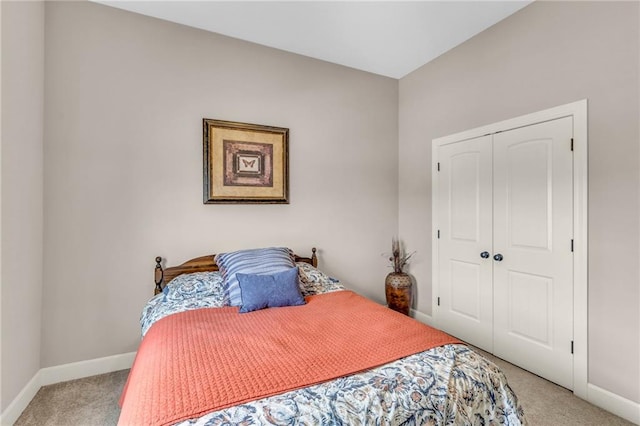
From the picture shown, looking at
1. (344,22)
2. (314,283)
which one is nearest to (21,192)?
(314,283)

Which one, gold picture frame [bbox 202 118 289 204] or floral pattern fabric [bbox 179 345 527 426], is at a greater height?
gold picture frame [bbox 202 118 289 204]

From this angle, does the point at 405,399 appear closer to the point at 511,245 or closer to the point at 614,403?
the point at 614,403

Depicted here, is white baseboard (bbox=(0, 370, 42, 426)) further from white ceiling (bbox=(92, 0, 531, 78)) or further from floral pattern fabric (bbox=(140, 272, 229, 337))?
white ceiling (bbox=(92, 0, 531, 78))

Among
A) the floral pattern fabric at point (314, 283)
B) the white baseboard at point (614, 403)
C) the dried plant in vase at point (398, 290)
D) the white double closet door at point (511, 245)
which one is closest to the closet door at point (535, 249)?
the white double closet door at point (511, 245)

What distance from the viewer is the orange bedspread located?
1.10 m

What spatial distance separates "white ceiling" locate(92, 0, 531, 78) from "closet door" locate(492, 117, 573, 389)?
1.04 m

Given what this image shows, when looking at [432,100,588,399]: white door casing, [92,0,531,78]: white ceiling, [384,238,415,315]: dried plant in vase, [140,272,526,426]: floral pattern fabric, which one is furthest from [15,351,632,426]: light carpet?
[92,0,531,78]: white ceiling

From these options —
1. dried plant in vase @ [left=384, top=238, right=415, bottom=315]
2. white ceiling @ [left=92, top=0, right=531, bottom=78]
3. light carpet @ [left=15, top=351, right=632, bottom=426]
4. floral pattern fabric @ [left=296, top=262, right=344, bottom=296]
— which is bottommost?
light carpet @ [left=15, top=351, right=632, bottom=426]

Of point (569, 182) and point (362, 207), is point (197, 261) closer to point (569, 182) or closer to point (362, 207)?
point (362, 207)

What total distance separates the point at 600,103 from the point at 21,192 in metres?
3.77

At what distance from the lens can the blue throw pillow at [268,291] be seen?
208 cm

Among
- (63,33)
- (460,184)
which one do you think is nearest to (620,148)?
(460,184)

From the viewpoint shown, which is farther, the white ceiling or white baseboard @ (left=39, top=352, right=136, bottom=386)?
the white ceiling

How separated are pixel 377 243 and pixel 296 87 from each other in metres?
1.91
